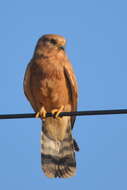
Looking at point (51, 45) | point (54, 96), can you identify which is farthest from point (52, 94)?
point (51, 45)

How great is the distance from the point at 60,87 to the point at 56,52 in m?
0.63

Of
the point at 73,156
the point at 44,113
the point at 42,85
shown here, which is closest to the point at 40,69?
the point at 42,85

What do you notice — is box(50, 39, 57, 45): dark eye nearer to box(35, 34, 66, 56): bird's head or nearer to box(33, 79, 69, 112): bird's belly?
box(35, 34, 66, 56): bird's head

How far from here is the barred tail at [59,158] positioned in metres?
7.02

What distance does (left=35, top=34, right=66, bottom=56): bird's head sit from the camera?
736 centimetres

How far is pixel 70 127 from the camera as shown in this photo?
292 inches

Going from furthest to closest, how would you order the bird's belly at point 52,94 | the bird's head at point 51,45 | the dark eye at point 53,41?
the dark eye at point 53,41, the bird's head at point 51,45, the bird's belly at point 52,94

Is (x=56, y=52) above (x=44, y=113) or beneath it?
above

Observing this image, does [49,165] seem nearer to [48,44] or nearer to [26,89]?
[26,89]

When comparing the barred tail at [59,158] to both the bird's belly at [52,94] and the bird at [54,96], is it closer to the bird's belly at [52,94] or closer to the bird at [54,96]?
the bird at [54,96]

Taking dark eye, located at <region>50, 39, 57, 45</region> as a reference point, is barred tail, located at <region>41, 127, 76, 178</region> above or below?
below

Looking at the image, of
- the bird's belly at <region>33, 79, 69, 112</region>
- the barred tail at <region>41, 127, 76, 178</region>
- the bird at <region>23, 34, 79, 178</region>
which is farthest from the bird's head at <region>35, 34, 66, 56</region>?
the barred tail at <region>41, 127, 76, 178</region>

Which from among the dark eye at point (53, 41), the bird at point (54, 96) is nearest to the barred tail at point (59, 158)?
the bird at point (54, 96)

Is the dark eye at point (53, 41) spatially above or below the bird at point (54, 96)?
above
